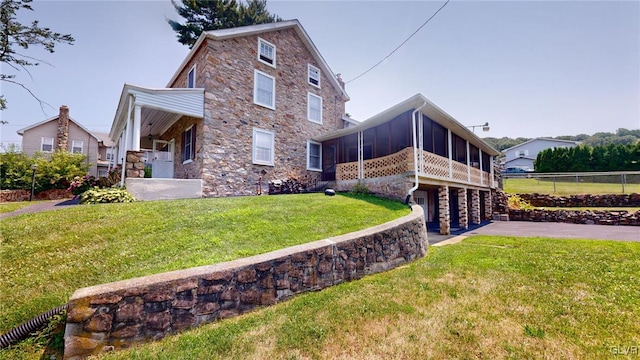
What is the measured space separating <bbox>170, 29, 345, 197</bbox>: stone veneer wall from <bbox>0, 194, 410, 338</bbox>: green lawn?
411 centimetres

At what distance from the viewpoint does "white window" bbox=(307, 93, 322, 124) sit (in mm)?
14609

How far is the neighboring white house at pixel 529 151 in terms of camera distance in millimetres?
41066

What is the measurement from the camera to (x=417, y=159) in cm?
959

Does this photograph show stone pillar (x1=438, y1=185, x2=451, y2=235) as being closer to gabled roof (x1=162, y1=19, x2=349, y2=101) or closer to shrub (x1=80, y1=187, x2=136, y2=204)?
gabled roof (x1=162, y1=19, x2=349, y2=101)

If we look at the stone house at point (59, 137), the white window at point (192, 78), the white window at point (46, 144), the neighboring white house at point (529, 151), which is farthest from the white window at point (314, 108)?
the neighboring white house at point (529, 151)

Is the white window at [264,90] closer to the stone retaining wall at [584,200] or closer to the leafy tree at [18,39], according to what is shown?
the leafy tree at [18,39]

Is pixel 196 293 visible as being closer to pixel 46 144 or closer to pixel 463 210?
pixel 463 210

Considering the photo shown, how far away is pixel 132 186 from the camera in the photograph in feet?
27.7

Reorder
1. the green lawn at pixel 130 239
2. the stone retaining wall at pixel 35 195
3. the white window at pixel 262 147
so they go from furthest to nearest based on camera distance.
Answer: the stone retaining wall at pixel 35 195 < the white window at pixel 262 147 < the green lawn at pixel 130 239

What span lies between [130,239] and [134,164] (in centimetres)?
548

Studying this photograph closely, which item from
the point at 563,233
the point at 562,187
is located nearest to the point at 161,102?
the point at 563,233

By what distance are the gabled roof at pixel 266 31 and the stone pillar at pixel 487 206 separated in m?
10.8

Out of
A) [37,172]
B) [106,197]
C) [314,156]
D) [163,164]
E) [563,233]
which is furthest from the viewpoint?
[314,156]

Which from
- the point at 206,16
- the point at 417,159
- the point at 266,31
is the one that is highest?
the point at 206,16
